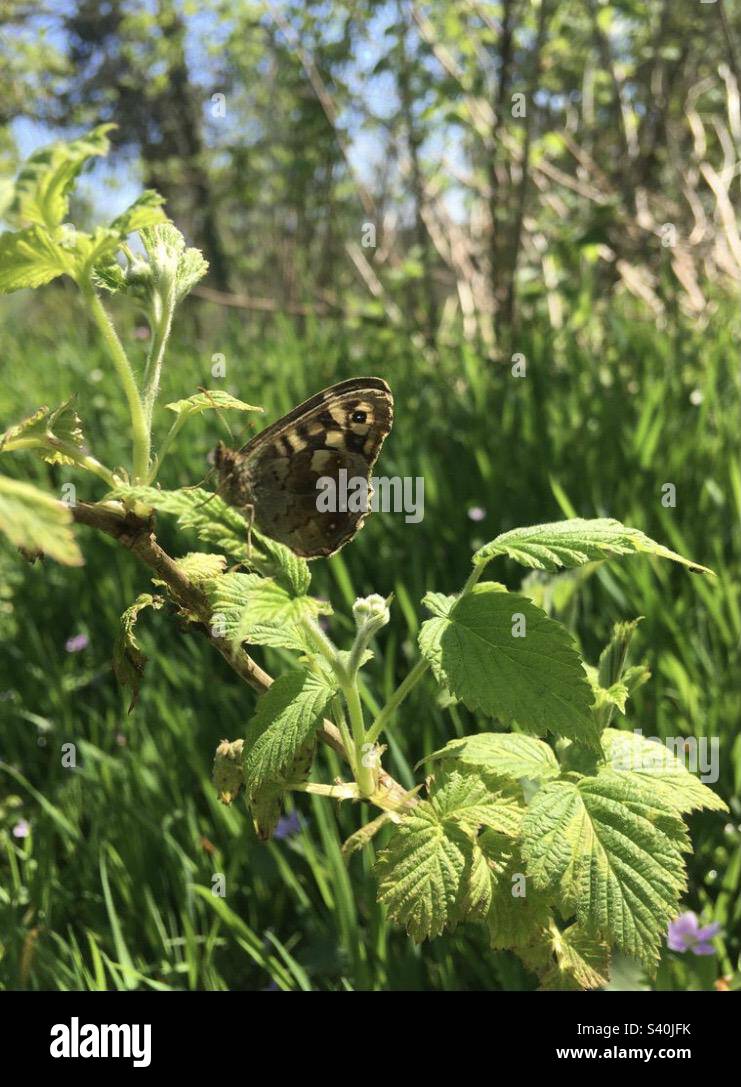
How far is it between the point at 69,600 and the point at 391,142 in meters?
3.10

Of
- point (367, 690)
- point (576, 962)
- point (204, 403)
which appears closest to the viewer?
point (204, 403)

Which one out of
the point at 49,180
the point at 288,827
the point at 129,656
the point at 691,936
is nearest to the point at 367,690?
the point at 288,827

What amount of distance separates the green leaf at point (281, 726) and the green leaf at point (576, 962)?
0.30 m

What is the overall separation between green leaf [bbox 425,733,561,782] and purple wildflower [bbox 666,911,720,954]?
0.47 meters

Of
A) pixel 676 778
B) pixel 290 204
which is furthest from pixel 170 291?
pixel 290 204

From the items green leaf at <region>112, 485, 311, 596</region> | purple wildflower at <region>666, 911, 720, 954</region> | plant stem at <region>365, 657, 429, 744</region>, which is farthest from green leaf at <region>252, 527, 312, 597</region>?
purple wildflower at <region>666, 911, 720, 954</region>

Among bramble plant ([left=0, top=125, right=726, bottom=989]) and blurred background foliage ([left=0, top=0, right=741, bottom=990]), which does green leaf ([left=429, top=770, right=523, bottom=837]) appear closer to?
bramble plant ([left=0, top=125, right=726, bottom=989])

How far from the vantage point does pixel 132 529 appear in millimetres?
619

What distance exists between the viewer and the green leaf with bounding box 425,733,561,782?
2.38 ft

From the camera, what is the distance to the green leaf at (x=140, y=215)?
0.55m

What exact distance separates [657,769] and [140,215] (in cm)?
61

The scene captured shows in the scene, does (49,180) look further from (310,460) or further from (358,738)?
(358,738)

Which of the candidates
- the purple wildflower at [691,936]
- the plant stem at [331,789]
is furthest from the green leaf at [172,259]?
the purple wildflower at [691,936]

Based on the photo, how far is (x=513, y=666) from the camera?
0.66 metres
